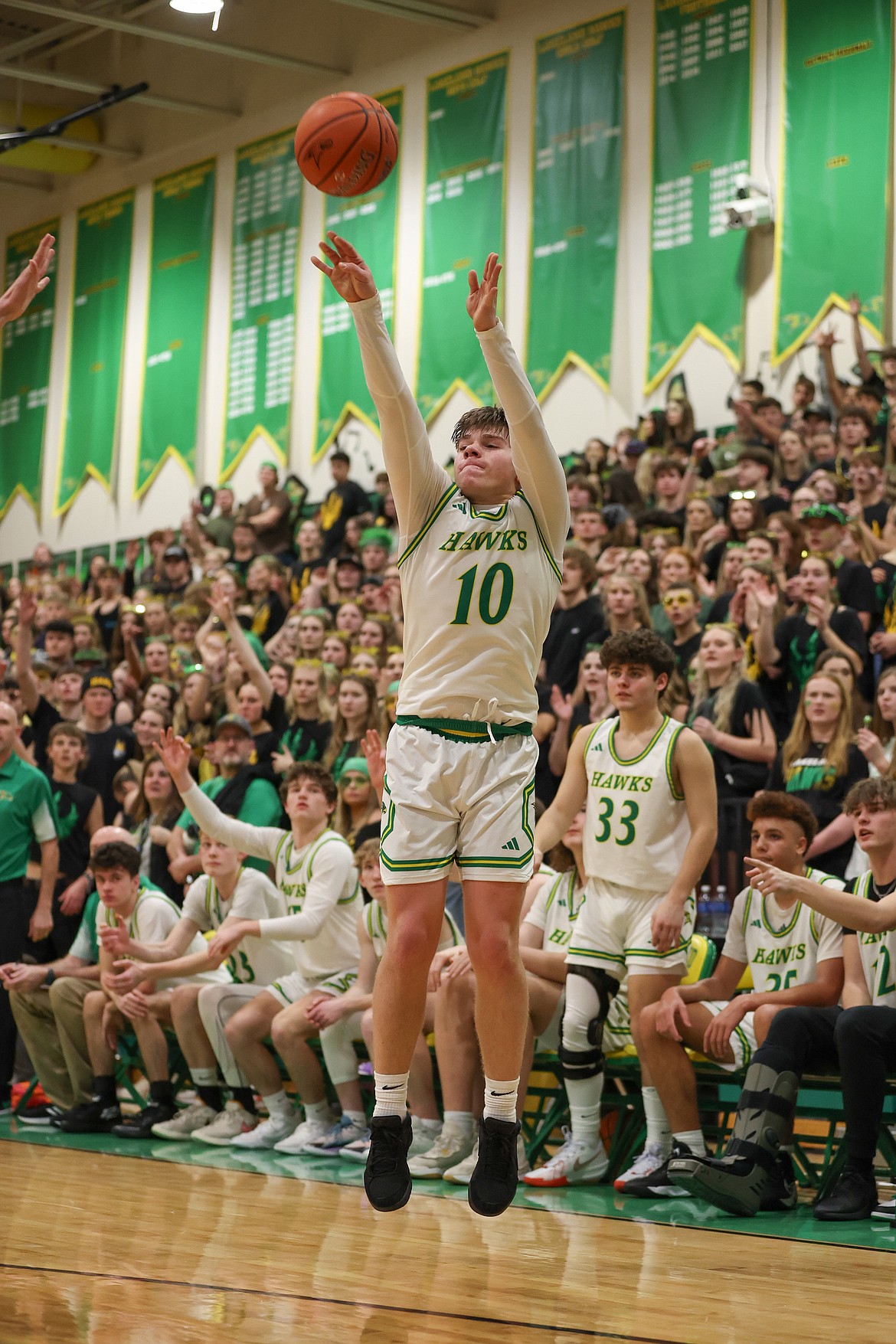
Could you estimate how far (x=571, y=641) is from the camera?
30.8ft

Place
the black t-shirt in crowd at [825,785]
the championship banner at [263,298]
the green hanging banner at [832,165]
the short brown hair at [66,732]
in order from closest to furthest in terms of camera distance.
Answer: the black t-shirt in crowd at [825,785] < the short brown hair at [66,732] < the green hanging banner at [832,165] < the championship banner at [263,298]

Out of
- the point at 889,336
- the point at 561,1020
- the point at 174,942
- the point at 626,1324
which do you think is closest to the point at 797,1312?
the point at 626,1324

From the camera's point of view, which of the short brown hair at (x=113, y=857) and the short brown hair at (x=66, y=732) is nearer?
the short brown hair at (x=113, y=857)

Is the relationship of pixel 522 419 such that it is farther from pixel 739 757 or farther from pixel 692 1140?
pixel 739 757

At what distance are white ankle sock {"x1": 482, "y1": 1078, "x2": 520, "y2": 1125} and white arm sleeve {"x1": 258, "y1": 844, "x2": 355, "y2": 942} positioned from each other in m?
2.79

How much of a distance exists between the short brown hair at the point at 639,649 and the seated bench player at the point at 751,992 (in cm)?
64

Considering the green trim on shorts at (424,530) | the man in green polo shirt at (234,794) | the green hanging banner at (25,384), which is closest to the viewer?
the green trim on shorts at (424,530)

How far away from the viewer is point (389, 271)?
56.8 feet

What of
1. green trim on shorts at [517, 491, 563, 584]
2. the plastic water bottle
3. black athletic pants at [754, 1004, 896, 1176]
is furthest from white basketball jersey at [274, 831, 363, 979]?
green trim on shorts at [517, 491, 563, 584]

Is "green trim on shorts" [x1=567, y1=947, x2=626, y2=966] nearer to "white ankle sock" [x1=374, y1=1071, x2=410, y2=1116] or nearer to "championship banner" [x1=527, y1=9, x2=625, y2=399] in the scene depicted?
"white ankle sock" [x1=374, y1=1071, x2=410, y2=1116]

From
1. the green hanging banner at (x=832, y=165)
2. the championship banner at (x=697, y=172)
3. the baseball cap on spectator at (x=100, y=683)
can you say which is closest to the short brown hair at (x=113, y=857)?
the baseball cap on spectator at (x=100, y=683)

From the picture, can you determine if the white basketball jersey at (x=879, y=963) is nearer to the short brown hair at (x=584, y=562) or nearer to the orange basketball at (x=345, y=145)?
the orange basketball at (x=345, y=145)

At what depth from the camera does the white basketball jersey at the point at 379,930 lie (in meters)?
6.74

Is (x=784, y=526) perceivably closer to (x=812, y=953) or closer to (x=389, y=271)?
(x=812, y=953)
